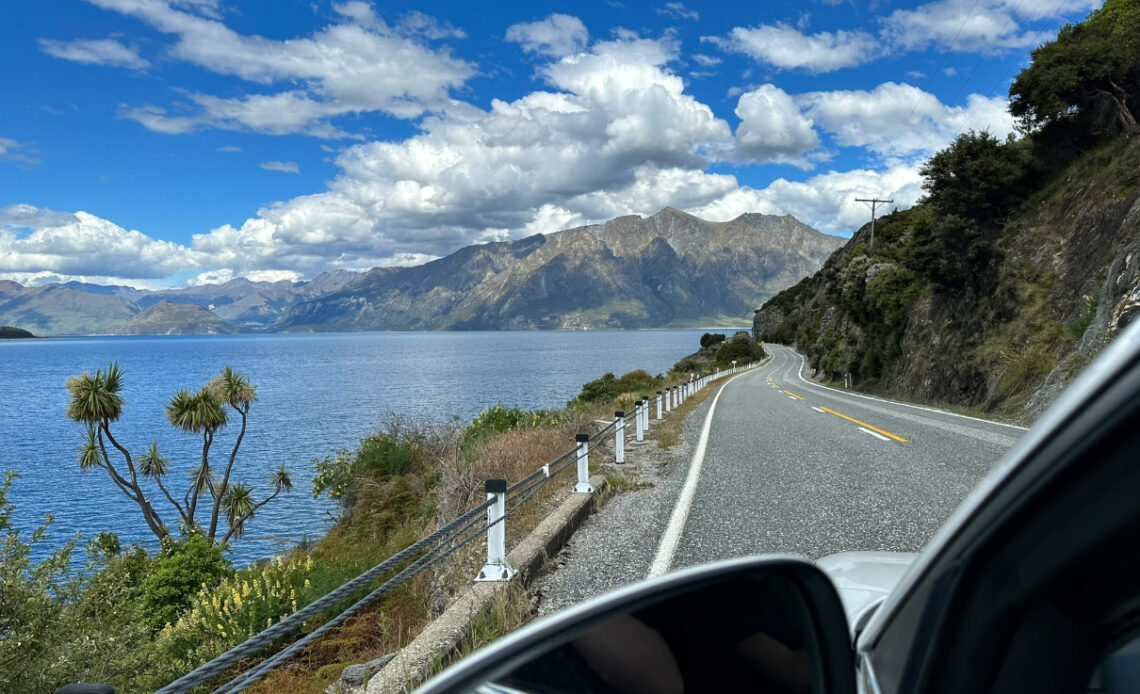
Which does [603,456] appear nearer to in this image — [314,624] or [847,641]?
[314,624]

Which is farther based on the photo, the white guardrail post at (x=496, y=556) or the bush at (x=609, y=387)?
the bush at (x=609, y=387)

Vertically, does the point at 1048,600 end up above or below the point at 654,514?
above

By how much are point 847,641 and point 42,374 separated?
148698 millimetres

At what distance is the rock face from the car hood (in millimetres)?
14892

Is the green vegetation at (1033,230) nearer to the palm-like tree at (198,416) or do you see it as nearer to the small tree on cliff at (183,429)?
the small tree on cliff at (183,429)

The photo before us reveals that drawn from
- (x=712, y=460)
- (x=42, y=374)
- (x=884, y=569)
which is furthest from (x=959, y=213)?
(x=42, y=374)

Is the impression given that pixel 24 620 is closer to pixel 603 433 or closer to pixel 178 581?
pixel 178 581

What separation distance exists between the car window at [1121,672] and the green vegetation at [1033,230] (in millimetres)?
17834

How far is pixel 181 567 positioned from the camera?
1092 centimetres

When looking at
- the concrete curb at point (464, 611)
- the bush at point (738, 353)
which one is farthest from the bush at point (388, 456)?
the bush at point (738, 353)

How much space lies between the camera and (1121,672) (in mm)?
917

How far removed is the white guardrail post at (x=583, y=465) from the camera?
28.9 ft

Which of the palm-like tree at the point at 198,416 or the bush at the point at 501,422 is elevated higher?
the bush at the point at 501,422

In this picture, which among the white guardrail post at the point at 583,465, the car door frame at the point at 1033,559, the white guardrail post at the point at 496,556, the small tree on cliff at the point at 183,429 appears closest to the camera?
the car door frame at the point at 1033,559
